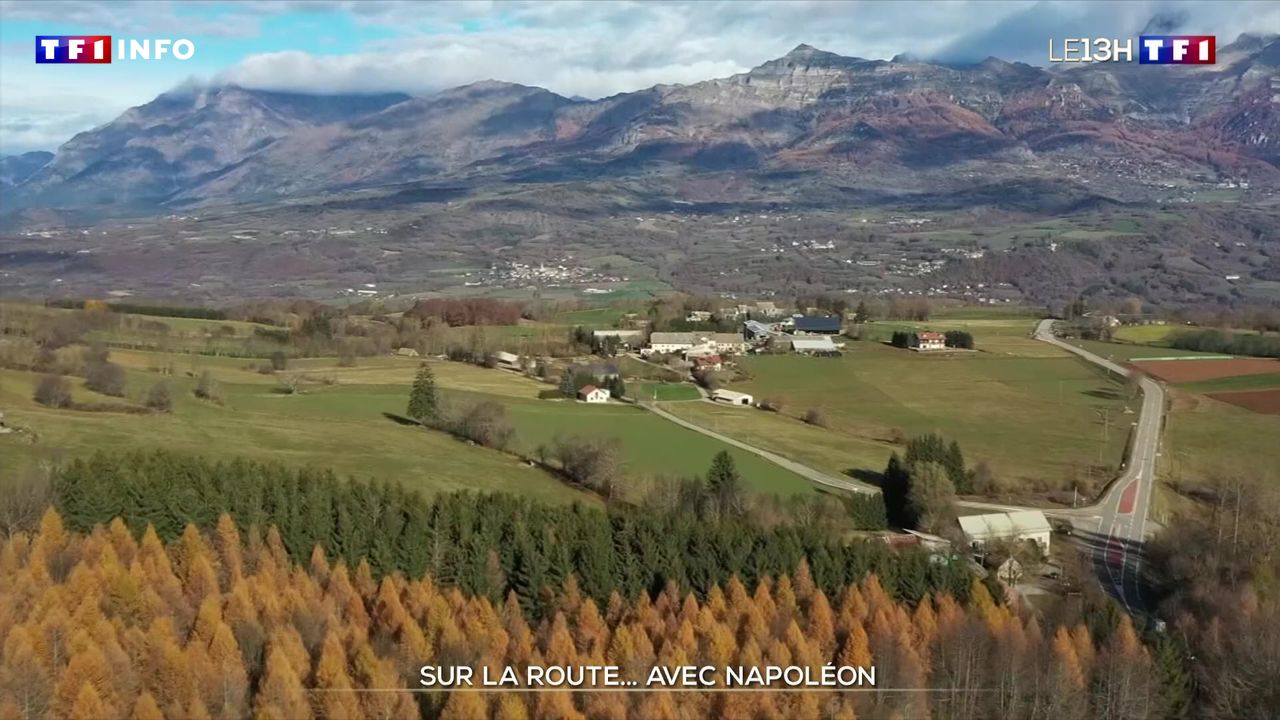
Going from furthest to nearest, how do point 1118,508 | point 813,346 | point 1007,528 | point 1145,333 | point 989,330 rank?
point 989,330, point 1145,333, point 813,346, point 1118,508, point 1007,528

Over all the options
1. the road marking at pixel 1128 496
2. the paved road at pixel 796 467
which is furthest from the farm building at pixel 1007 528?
the paved road at pixel 796 467

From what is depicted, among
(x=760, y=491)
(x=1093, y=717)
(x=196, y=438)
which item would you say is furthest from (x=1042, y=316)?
(x=1093, y=717)

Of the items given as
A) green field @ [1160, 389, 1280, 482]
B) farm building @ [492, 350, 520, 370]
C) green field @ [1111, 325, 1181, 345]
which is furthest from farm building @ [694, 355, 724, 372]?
green field @ [1111, 325, 1181, 345]

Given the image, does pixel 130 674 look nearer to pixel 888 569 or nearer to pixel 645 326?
pixel 888 569

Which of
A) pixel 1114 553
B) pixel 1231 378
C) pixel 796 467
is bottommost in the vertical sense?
pixel 1114 553

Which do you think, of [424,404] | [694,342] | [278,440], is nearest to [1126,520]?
[424,404]

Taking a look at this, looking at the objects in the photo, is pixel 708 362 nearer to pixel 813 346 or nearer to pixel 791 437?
pixel 813 346

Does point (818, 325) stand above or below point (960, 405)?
above

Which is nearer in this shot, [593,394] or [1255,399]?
[1255,399]
